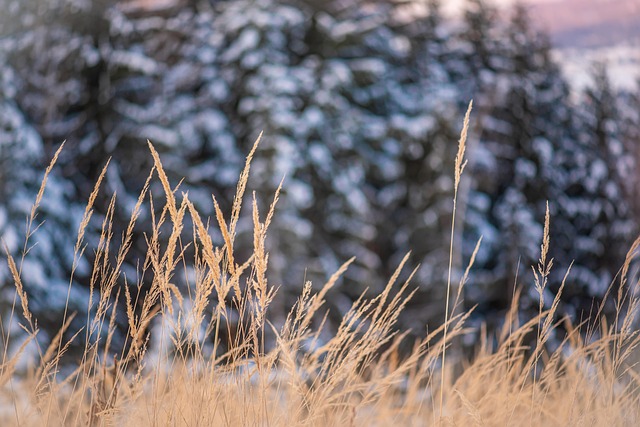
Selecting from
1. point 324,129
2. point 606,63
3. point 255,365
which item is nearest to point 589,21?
point 606,63

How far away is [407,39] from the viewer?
10.3 ft

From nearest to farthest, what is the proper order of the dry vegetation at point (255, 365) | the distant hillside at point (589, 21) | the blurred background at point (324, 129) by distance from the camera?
the dry vegetation at point (255, 365) < the blurred background at point (324, 129) < the distant hillside at point (589, 21)

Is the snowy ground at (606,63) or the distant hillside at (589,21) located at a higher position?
the distant hillside at (589,21)

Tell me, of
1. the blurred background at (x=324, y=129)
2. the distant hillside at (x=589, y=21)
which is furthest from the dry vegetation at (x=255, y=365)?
the distant hillside at (x=589, y=21)

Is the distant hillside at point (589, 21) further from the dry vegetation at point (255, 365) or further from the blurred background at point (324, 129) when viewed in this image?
the dry vegetation at point (255, 365)

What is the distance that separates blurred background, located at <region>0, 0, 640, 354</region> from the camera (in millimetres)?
2932

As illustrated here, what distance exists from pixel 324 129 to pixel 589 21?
3.96 ft

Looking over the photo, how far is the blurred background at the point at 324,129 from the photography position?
2.93m

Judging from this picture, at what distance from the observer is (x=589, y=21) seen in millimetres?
3107

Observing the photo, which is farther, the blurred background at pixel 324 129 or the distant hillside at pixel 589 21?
the distant hillside at pixel 589 21

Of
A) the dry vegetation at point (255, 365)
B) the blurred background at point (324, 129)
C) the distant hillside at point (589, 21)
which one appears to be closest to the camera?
the dry vegetation at point (255, 365)

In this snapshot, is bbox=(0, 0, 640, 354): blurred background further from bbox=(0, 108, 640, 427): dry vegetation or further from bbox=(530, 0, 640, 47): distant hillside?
bbox=(0, 108, 640, 427): dry vegetation

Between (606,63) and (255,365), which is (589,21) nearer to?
(606,63)

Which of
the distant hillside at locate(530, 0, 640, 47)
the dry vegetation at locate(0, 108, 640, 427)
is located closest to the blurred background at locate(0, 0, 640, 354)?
the distant hillside at locate(530, 0, 640, 47)
